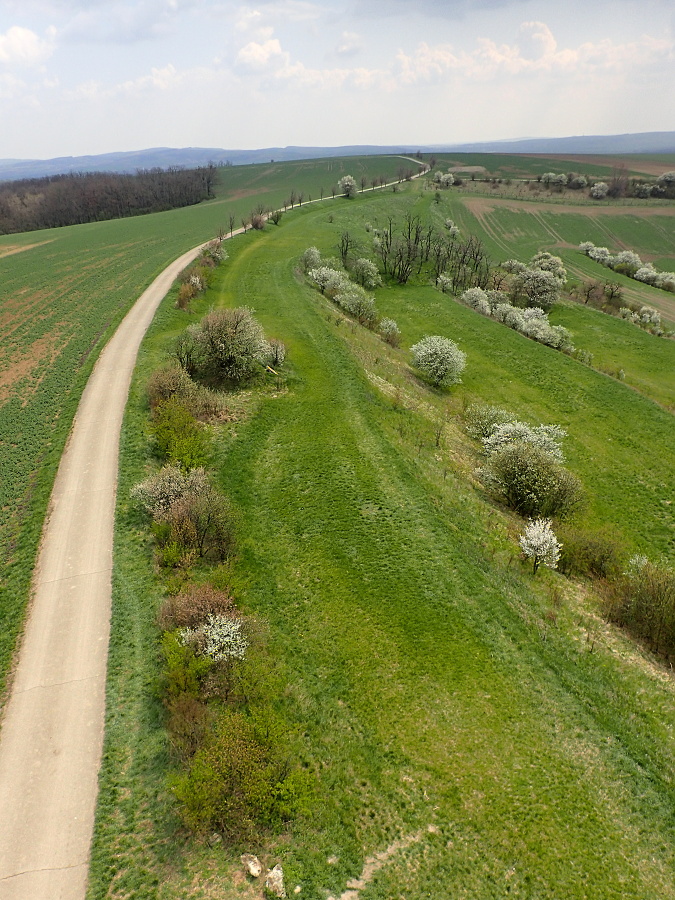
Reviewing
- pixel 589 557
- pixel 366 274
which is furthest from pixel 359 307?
pixel 589 557

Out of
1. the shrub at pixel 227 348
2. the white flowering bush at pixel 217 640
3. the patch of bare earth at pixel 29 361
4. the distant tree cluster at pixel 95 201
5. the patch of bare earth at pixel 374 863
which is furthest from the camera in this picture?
the distant tree cluster at pixel 95 201

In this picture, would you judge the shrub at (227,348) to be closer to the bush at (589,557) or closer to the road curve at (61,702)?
the road curve at (61,702)

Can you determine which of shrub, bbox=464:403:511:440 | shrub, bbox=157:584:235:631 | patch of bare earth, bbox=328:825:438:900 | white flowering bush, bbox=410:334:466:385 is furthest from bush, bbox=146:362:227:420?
patch of bare earth, bbox=328:825:438:900

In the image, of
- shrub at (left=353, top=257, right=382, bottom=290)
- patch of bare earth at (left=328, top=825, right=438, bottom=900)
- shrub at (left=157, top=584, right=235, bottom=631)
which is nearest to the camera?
patch of bare earth at (left=328, top=825, right=438, bottom=900)

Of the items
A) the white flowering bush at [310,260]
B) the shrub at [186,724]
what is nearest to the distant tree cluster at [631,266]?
the white flowering bush at [310,260]

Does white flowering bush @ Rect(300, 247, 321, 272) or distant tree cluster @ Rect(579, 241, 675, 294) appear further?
distant tree cluster @ Rect(579, 241, 675, 294)

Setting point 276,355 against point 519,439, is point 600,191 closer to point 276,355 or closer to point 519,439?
point 519,439

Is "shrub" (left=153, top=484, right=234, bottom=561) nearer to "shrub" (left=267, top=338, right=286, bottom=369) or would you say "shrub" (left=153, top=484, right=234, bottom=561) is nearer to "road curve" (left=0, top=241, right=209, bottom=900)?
"road curve" (left=0, top=241, right=209, bottom=900)

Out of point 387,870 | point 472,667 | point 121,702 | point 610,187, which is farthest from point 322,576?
point 610,187
